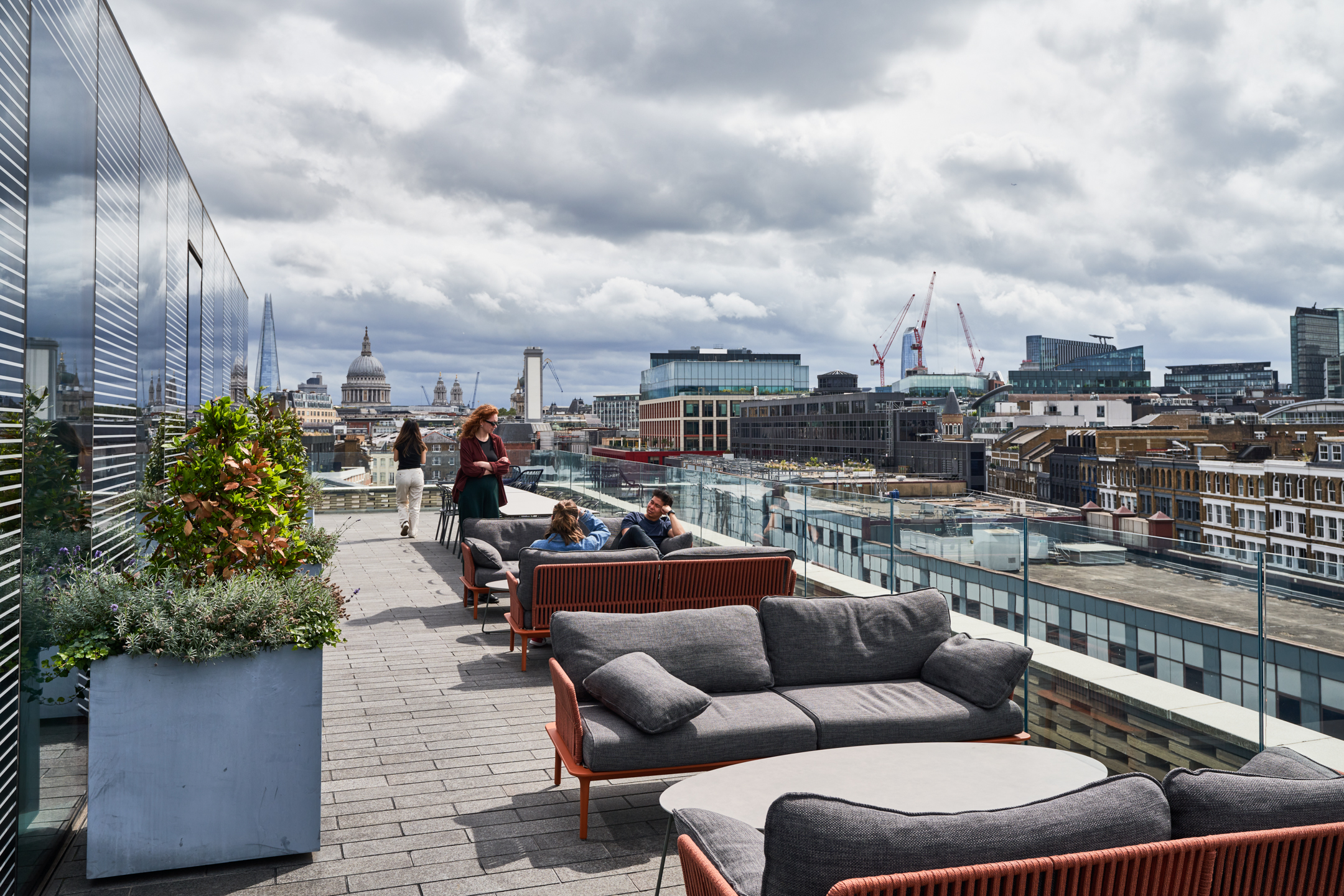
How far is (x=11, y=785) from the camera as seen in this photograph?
2.95 metres

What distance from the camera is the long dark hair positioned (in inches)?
498

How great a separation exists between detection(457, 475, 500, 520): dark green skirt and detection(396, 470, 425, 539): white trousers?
14.5 feet

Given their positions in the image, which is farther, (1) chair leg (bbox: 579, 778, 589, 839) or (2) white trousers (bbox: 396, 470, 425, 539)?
(2) white trousers (bbox: 396, 470, 425, 539)

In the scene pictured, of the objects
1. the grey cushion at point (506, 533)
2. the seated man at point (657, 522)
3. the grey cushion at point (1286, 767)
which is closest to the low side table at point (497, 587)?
the grey cushion at point (506, 533)

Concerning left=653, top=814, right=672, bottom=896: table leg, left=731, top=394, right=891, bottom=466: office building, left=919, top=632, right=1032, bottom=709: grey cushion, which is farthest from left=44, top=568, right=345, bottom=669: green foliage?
left=731, top=394, right=891, bottom=466: office building

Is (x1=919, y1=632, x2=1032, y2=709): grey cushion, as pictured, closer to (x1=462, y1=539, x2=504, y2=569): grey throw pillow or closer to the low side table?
the low side table

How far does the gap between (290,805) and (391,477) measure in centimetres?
2034

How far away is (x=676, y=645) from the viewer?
Result: 419cm

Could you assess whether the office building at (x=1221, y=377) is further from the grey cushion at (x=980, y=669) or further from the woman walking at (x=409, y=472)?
the grey cushion at (x=980, y=669)

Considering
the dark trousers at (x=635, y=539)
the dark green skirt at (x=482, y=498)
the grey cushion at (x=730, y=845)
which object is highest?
the dark green skirt at (x=482, y=498)

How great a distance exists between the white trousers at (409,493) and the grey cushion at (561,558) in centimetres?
765

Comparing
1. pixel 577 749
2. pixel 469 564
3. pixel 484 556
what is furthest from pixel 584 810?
pixel 469 564

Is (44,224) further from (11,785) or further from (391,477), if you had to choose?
(391,477)

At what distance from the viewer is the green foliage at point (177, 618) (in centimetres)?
311
